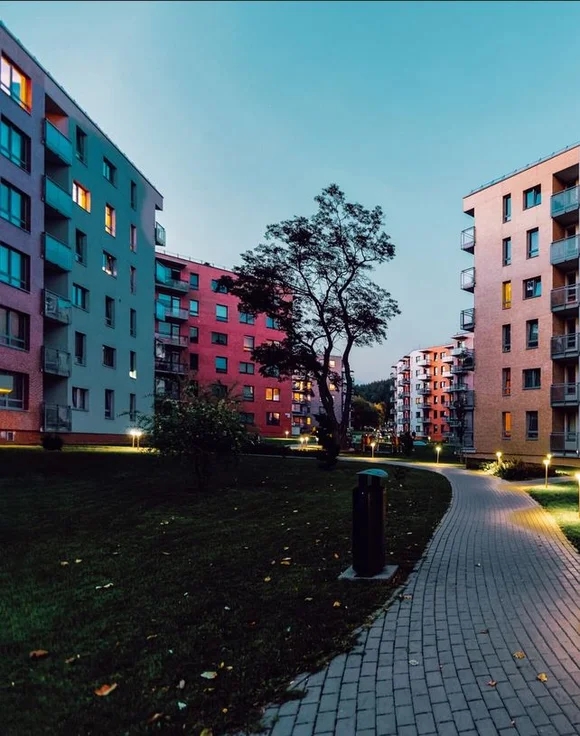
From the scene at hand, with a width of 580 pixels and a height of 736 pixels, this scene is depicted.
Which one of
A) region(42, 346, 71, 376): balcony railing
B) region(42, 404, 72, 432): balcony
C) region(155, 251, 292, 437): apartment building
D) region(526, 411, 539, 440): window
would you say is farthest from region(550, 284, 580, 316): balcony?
region(155, 251, 292, 437): apartment building

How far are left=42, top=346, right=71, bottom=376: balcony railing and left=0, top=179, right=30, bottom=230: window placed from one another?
19.4 ft

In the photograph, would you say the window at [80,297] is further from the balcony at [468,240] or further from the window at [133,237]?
the balcony at [468,240]

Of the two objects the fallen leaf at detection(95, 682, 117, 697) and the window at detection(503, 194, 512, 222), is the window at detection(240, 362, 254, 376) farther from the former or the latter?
the fallen leaf at detection(95, 682, 117, 697)

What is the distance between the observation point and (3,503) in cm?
1154

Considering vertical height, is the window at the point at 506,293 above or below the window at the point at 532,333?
above

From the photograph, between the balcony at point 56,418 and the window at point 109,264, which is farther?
the window at point 109,264

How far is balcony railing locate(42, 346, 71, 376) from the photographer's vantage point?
84.3 feet

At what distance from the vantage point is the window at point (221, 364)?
62719mm

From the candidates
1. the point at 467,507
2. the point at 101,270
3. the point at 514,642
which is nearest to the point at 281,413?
the point at 101,270

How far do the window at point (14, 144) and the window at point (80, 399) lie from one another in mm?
11359

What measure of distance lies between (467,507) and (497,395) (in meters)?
21.2

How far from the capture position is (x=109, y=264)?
3328 cm

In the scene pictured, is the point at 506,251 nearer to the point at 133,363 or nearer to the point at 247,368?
the point at 133,363

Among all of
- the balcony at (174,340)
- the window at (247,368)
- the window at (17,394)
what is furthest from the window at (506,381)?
the window at (247,368)
